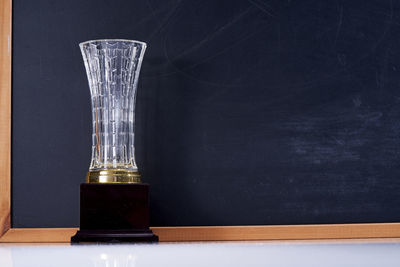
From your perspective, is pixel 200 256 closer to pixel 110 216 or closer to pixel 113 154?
pixel 110 216

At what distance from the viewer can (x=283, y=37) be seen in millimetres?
2127

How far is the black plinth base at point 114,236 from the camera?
1.76m

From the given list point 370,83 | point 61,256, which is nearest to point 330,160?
point 370,83

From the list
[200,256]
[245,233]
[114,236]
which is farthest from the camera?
[245,233]

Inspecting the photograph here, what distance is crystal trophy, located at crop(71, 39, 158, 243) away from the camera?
1.77 m

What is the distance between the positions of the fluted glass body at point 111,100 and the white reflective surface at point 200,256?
318 mm

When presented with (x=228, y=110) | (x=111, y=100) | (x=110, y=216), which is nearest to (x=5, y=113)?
(x=111, y=100)

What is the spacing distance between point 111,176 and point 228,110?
53cm

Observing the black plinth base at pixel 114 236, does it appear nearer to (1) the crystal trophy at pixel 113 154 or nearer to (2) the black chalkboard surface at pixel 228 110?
(1) the crystal trophy at pixel 113 154

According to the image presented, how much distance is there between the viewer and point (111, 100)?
6.09 feet

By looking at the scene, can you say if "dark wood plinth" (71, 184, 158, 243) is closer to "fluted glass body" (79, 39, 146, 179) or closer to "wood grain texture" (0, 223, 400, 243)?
"fluted glass body" (79, 39, 146, 179)

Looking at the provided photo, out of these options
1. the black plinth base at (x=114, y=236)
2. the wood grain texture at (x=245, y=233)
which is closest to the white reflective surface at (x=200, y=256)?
the black plinth base at (x=114, y=236)

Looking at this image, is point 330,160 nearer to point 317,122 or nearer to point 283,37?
point 317,122

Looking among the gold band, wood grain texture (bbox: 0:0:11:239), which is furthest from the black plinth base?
wood grain texture (bbox: 0:0:11:239)
